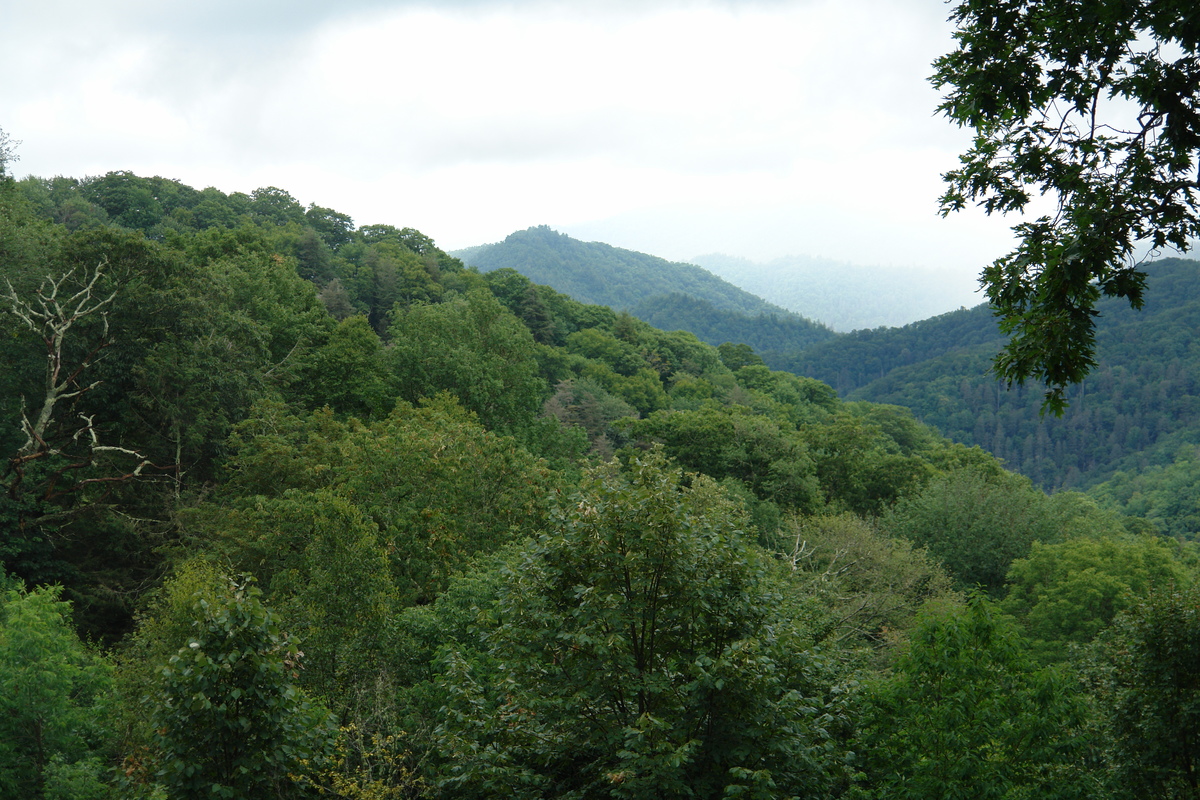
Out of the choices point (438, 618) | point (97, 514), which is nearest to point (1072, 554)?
point (438, 618)

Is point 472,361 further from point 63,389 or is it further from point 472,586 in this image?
point 472,586

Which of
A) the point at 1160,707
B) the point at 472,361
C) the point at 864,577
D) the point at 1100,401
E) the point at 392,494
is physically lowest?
the point at 864,577

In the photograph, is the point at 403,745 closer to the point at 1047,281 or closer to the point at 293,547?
the point at 293,547

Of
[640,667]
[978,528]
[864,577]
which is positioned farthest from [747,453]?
[640,667]

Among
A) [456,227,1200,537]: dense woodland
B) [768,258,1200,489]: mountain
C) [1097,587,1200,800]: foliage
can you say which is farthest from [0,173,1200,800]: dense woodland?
[768,258,1200,489]: mountain

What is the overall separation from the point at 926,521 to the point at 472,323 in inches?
1010

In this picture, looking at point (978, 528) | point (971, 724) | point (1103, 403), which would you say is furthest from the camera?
point (1103, 403)

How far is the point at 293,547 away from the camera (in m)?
21.4

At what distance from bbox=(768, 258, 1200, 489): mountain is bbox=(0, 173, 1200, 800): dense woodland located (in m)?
111

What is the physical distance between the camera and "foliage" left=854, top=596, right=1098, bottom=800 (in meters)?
10.2

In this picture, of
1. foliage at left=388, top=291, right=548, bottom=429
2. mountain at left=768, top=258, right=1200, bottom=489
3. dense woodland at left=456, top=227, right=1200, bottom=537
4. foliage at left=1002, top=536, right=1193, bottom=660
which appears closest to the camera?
foliage at left=1002, top=536, right=1193, bottom=660

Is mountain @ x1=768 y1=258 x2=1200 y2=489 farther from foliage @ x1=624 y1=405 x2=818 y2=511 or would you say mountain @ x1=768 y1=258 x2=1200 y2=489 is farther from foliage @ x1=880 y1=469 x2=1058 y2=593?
foliage @ x1=880 y1=469 x2=1058 y2=593

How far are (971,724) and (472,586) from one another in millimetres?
10930

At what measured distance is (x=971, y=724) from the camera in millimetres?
11047
